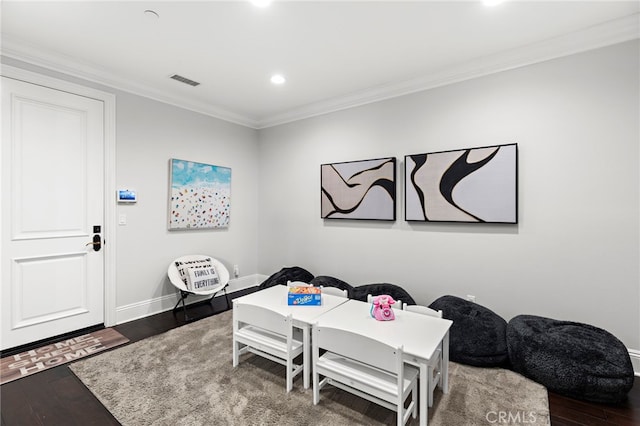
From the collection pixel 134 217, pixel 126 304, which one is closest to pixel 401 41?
pixel 134 217

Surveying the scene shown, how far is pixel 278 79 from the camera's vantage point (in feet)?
11.1

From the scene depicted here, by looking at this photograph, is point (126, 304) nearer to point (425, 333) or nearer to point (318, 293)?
point (318, 293)

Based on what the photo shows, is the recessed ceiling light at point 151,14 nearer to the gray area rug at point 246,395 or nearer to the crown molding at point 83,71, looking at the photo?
the crown molding at point 83,71

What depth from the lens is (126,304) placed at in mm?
3447

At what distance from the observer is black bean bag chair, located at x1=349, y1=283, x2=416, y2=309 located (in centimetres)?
321

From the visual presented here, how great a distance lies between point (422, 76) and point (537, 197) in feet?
5.48

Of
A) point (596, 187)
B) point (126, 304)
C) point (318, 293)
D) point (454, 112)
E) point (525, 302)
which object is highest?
point (454, 112)

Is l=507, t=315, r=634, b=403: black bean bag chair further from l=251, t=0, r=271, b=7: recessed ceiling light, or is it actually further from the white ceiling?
l=251, t=0, r=271, b=7: recessed ceiling light

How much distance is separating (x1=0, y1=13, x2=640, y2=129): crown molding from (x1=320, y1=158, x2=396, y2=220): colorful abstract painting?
797 mm

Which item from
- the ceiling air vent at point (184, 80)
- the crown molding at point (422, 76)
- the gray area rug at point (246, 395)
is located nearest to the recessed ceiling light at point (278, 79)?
the crown molding at point (422, 76)

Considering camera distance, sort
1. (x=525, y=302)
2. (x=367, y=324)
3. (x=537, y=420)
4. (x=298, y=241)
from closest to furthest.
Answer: (x=537, y=420) < (x=367, y=324) < (x=525, y=302) < (x=298, y=241)

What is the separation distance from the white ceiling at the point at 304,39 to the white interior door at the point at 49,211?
17.7 inches

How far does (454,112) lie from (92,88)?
378cm

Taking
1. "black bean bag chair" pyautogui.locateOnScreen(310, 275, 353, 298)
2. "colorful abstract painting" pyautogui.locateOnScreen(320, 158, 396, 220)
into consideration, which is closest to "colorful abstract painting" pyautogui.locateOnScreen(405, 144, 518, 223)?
"colorful abstract painting" pyautogui.locateOnScreen(320, 158, 396, 220)
